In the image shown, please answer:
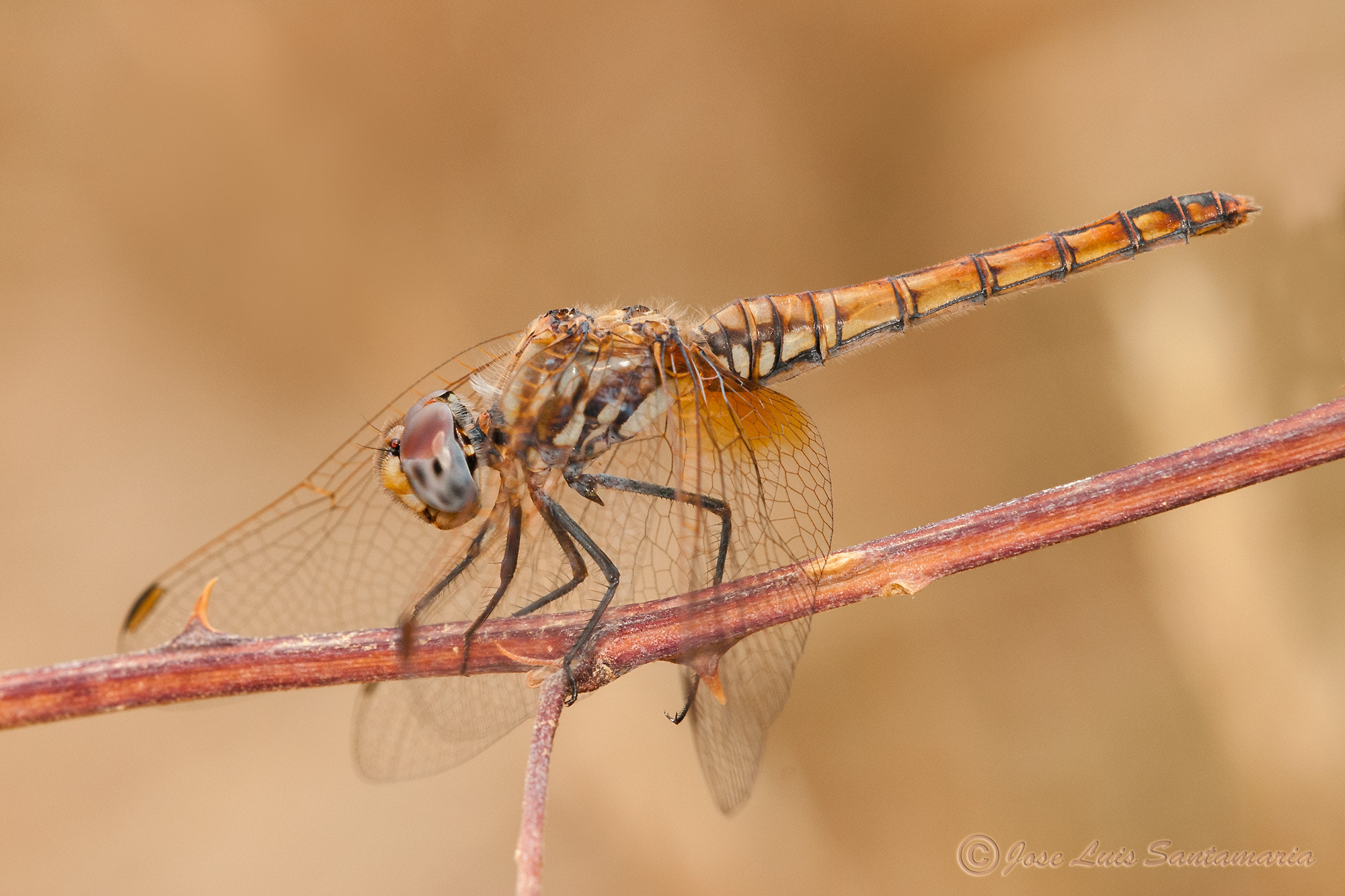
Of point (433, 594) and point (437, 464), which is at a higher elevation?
point (437, 464)

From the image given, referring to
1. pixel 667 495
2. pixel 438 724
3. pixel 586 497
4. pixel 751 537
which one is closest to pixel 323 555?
pixel 438 724

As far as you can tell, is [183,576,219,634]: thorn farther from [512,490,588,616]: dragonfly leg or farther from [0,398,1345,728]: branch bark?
[512,490,588,616]: dragonfly leg

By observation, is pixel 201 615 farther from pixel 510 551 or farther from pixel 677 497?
pixel 677 497

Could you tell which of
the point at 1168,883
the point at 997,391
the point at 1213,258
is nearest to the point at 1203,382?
the point at 1213,258

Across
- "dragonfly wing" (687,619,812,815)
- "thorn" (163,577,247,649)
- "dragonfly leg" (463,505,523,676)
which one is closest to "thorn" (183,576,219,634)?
"thorn" (163,577,247,649)

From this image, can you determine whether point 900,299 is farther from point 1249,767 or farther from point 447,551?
point 1249,767

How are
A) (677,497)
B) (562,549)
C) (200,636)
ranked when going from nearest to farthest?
(200,636) → (677,497) → (562,549)
